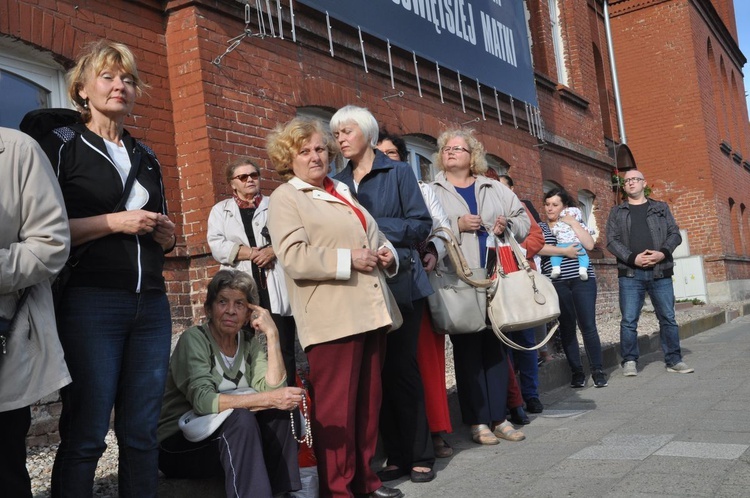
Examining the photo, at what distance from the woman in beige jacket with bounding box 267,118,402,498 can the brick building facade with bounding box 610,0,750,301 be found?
19292mm

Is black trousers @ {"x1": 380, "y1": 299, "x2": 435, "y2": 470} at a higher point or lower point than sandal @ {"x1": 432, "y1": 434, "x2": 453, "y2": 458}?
higher

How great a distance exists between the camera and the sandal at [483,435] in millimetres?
5168

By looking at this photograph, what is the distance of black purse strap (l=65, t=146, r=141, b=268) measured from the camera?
3.21 metres

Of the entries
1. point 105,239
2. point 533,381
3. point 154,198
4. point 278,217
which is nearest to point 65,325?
point 105,239

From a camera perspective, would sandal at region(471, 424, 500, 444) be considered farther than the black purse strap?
Yes

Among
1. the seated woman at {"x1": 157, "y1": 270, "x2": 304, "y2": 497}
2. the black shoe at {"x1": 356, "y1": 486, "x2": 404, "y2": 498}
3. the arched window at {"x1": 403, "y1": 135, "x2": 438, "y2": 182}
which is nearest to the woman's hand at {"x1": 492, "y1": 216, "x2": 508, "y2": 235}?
the seated woman at {"x1": 157, "y1": 270, "x2": 304, "y2": 497}

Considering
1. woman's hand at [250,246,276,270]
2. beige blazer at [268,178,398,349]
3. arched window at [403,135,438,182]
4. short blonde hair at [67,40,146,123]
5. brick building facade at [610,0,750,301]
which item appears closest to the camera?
short blonde hair at [67,40,146,123]

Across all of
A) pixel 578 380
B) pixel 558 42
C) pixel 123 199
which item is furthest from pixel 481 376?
pixel 558 42

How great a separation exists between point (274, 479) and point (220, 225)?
83.8 inches

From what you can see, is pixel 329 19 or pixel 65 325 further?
pixel 329 19

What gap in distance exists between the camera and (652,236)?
784 centimetres

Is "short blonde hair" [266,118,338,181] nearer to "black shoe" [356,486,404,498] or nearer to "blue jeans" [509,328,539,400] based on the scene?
"black shoe" [356,486,404,498]

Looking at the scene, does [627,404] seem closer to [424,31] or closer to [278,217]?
[278,217]

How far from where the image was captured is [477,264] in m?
5.28
